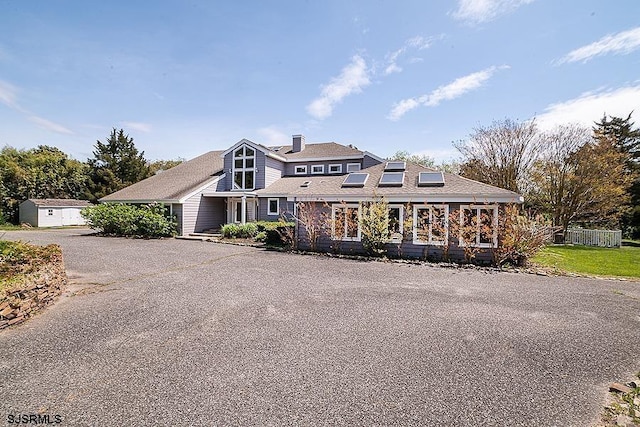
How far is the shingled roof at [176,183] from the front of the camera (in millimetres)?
20312

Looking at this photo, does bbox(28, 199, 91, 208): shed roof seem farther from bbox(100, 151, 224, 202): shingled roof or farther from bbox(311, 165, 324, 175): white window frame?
bbox(311, 165, 324, 175): white window frame

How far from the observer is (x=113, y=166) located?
110 ft

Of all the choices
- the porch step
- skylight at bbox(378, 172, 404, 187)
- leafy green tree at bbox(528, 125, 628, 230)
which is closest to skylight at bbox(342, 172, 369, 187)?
skylight at bbox(378, 172, 404, 187)

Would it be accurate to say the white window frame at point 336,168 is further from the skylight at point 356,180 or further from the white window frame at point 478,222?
the white window frame at point 478,222

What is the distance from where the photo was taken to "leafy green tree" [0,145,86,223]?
1201 inches

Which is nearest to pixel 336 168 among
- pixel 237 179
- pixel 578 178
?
pixel 237 179

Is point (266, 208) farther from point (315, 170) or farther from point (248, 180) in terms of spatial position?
point (315, 170)

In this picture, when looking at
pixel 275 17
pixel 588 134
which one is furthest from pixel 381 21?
pixel 588 134

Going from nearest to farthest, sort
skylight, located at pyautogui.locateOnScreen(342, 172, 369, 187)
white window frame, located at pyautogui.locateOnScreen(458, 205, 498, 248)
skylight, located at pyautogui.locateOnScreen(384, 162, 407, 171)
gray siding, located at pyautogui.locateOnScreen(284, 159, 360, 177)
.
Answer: white window frame, located at pyautogui.locateOnScreen(458, 205, 498, 248) < skylight, located at pyautogui.locateOnScreen(342, 172, 369, 187) < skylight, located at pyautogui.locateOnScreen(384, 162, 407, 171) < gray siding, located at pyautogui.locateOnScreen(284, 159, 360, 177)

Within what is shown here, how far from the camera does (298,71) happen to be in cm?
1434

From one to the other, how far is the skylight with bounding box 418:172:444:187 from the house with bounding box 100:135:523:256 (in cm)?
4

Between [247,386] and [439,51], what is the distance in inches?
544

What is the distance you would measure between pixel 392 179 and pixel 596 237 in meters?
14.9

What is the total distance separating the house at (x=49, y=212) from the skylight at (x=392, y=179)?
3056 centimetres
